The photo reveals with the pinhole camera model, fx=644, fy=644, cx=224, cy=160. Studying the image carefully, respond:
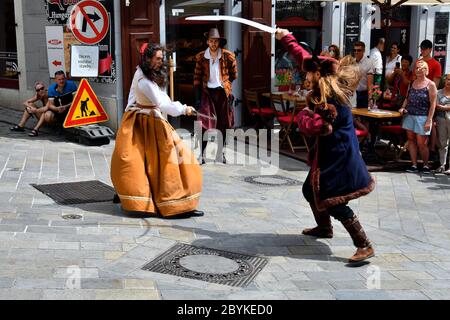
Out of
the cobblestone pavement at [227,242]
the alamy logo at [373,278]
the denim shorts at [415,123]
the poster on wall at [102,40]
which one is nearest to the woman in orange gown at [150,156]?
the cobblestone pavement at [227,242]

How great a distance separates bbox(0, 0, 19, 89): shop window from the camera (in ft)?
45.7

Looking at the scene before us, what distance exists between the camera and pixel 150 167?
21.7ft

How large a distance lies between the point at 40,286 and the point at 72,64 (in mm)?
7330

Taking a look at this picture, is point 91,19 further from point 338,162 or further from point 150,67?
point 338,162

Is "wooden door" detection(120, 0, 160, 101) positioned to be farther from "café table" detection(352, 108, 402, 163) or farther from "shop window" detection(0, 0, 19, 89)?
"café table" detection(352, 108, 402, 163)

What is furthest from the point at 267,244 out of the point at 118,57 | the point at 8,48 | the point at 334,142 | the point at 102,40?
the point at 8,48

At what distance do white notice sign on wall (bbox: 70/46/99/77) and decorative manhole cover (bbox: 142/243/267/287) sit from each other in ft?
20.8

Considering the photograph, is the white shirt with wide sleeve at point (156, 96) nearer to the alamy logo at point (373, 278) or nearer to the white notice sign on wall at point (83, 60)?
the alamy logo at point (373, 278)

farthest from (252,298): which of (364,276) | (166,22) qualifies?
(166,22)

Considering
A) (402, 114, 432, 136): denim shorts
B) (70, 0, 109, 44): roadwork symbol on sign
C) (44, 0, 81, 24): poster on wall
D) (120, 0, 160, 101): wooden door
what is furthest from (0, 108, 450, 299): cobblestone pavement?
(44, 0, 81, 24): poster on wall

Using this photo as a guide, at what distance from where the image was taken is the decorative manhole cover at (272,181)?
870 centimetres

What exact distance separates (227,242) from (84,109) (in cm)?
468

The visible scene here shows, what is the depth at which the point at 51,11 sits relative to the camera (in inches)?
480

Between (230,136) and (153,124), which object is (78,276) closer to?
(153,124)
